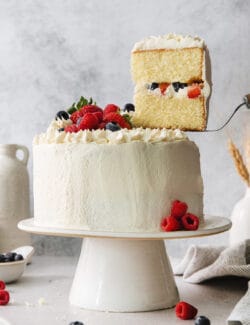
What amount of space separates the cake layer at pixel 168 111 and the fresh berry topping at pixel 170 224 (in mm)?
270

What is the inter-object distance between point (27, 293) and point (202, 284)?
Result: 51 centimetres

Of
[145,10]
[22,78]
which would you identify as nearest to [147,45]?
[145,10]

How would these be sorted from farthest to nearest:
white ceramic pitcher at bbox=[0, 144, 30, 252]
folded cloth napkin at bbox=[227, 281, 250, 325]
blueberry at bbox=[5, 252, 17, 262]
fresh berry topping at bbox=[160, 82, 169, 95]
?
white ceramic pitcher at bbox=[0, 144, 30, 252] < blueberry at bbox=[5, 252, 17, 262] < fresh berry topping at bbox=[160, 82, 169, 95] < folded cloth napkin at bbox=[227, 281, 250, 325]

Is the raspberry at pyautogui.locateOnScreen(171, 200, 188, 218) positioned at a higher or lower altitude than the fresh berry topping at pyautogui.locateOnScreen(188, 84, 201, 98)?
lower

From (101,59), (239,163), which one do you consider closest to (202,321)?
(239,163)

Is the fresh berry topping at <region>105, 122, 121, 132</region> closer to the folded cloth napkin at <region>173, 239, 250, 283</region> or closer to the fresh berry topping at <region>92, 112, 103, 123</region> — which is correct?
the fresh berry topping at <region>92, 112, 103, 123</region>

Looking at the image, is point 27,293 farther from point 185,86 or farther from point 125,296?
point 185,86

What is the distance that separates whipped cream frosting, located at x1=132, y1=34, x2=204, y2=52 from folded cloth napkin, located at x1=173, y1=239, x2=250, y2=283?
2.04 feet

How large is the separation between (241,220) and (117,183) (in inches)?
29.8

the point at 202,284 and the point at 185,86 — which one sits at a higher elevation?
the point at 185,86

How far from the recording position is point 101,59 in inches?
105

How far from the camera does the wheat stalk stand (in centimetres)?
233

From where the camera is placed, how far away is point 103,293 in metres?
1.76

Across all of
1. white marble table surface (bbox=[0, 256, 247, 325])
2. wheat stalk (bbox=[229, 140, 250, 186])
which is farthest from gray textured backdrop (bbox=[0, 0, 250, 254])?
white marble table surface (bbox=[0, 256, 247, 325])
